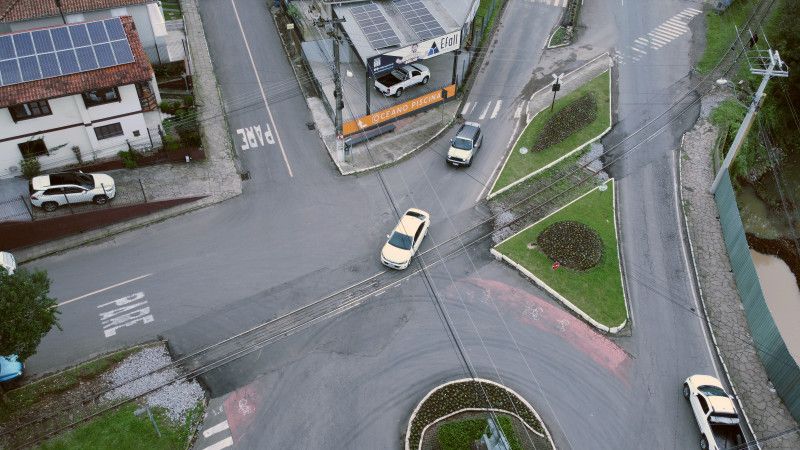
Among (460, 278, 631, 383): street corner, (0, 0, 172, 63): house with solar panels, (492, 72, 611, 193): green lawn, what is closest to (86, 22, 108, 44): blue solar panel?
(0, 0, 172, 63): house with solar panels

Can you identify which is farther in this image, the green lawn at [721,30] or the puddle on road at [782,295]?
the green lawn at [721,30]

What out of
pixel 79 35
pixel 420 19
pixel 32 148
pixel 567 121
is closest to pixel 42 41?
pixel 79 35

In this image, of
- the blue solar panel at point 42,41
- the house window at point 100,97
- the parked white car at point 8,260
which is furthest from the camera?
the house window at point 100,97

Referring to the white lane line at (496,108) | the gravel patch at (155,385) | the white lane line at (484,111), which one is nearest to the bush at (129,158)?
the gravel patch at (155,385)

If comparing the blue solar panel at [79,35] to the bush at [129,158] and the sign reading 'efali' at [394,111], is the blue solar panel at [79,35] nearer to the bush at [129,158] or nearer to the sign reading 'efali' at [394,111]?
the bush at [129,158]

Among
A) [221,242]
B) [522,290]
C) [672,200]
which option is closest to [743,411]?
[522,290]

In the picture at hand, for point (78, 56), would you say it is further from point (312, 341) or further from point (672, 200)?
point (672, 200)
